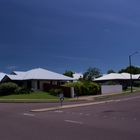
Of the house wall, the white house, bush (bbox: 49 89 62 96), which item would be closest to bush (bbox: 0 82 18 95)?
bush (bbox: 49 89 62 96)

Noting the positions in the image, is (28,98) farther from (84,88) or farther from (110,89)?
(110,89)

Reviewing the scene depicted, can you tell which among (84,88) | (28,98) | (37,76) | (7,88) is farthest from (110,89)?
(28,98)

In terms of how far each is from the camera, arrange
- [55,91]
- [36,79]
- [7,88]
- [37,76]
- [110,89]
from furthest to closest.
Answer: [110,89] → [37,76] → [36,79] → [7,88] → [55,91]

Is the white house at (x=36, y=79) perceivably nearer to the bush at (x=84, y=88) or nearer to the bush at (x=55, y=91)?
the bush at (x=55, y=91)

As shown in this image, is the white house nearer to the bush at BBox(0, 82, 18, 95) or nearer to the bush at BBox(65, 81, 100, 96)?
the bush at BBox(65, 81, 100, 96)

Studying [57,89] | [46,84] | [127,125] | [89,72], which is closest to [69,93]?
[57,89]

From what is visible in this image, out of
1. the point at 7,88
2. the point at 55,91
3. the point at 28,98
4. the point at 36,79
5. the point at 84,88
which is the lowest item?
the point at 28,98

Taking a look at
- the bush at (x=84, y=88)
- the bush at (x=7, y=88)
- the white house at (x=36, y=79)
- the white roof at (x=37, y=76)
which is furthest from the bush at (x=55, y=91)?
the white roof at (x=37, y=76)

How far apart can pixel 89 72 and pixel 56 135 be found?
120723 millimetres

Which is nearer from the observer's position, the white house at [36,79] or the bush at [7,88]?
the bush at [7,88]

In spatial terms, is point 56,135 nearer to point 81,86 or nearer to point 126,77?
point 81,86

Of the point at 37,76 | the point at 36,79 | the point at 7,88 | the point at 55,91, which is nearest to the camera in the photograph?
the point at 55,91

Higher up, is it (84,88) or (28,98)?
(84,88)

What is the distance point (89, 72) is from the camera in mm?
134750
